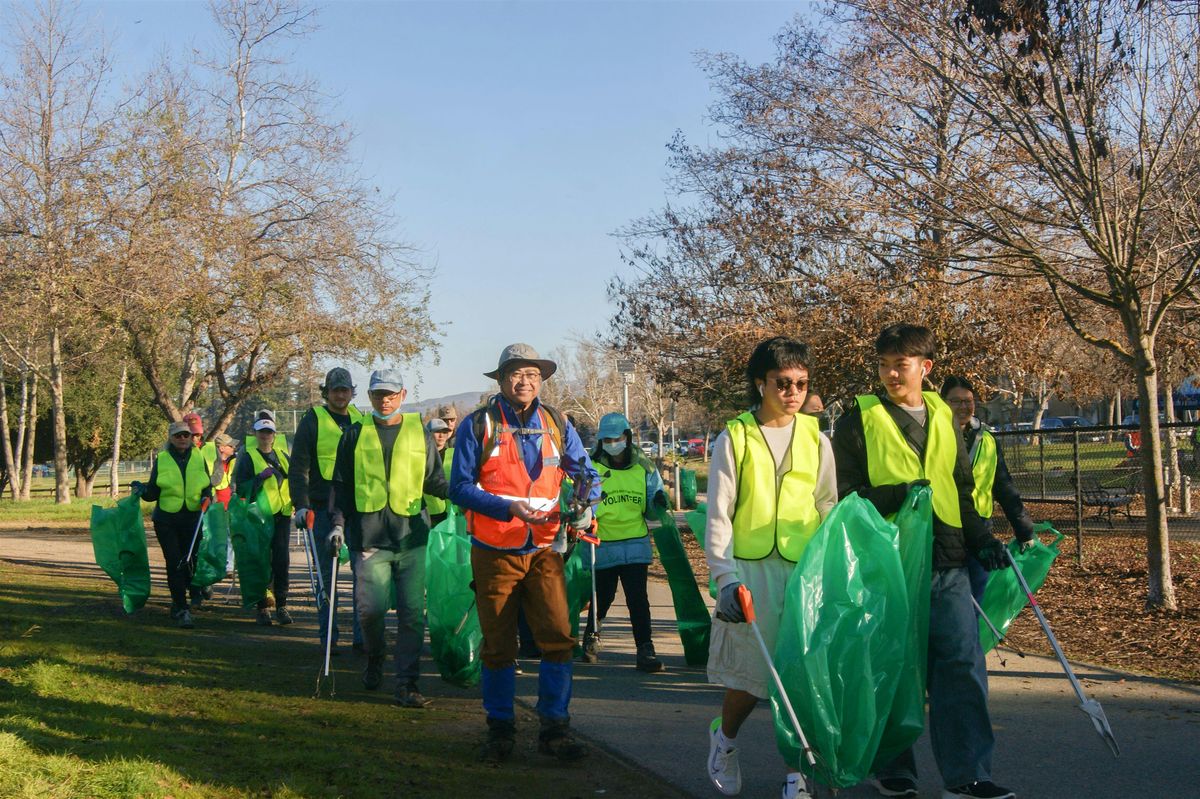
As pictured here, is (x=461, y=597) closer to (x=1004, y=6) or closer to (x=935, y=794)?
(x=935, y=794)

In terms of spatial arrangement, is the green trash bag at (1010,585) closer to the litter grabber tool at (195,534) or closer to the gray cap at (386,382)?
the gray cap at (386,382)

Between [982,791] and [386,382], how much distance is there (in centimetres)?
432

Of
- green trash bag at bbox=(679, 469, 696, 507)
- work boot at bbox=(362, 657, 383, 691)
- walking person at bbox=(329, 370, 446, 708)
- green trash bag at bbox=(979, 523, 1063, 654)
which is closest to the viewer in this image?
green trash bag at bbox=(979, 523, 1063, 654)

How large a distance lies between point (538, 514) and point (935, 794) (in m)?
2.14

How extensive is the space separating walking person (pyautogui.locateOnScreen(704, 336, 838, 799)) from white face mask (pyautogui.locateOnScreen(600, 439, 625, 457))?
3449 mm

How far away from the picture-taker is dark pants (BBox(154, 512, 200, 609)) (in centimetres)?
1024

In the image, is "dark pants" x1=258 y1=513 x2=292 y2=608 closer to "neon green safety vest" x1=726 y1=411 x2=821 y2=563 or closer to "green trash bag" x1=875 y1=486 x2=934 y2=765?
"neon green safety vest" x1=726 y1=411 x2=821 y2=563

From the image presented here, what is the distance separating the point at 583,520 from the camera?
5746 mm

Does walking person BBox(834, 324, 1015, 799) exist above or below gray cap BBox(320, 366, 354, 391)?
below

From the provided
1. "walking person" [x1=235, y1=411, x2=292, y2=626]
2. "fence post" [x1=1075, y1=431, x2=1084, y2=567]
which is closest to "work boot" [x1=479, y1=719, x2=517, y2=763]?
"walking person" [x1=235, y1=411, x2=292, y2=626]

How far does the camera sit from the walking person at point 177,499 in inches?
408

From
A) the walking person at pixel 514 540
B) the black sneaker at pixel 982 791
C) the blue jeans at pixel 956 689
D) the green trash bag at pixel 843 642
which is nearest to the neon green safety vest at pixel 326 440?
the walking person at pixel 514 540

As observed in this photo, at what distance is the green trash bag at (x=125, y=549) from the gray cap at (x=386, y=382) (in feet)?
14.3

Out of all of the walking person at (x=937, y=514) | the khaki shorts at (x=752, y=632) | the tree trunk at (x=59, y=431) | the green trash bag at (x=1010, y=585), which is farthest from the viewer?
the tree trunk at (x=59, y=431)
